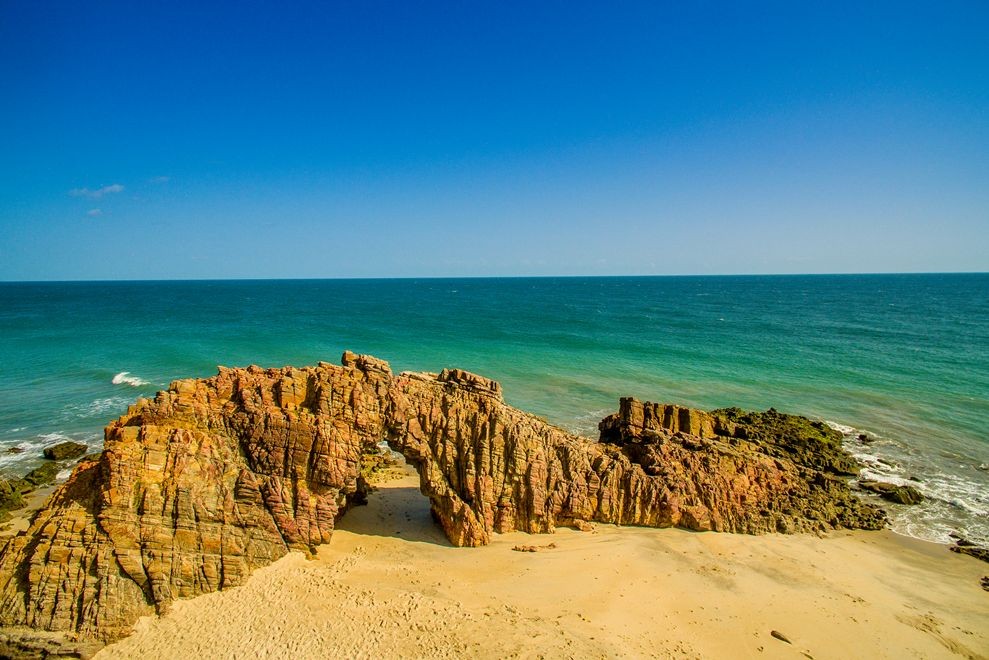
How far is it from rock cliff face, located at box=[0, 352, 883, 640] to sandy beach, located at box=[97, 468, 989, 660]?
33.0 inches

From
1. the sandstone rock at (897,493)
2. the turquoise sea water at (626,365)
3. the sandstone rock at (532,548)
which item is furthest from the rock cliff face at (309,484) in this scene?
the turquoise sea water at (626,365)

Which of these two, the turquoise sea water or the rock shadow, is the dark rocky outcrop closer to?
the turquoise sea water

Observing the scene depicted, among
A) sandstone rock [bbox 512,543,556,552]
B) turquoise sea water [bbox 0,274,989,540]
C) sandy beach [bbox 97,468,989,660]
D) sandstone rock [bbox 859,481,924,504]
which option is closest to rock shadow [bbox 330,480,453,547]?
sandy beach [bbox 97,468,989,660]

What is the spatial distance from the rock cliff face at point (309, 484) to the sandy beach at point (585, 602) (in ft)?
2.75

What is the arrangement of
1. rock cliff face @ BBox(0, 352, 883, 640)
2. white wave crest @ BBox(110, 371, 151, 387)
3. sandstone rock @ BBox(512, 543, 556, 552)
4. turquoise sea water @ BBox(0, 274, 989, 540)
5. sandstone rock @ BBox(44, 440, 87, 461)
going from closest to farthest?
rock cliff face @ BBox(0, 352, 883, 640)
sandstone rock @ BBox(512, 543, 556, 552)
sandstone rock @ BBox(44, 440, 87, 461)
turquoise sea water @ BBox(0, 274, 989, 540)
white wave crest @ BBox(110, 371, 151, 387)

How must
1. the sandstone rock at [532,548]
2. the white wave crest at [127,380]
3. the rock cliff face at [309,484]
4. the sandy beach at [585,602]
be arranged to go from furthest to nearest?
the white wave crest at [127,380] → the sandstone rock at [532,548] → the rock cliff face at [309,484] → the sandy beach at [585,602]

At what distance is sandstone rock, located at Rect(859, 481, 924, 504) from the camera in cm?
2162

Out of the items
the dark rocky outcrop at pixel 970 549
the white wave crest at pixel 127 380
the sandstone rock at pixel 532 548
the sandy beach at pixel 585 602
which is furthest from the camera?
the white wave crest at pixel 127 380

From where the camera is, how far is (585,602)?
13.6 m

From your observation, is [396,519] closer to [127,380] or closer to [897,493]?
[897,493]

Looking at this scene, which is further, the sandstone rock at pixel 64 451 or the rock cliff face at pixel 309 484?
the sandstone rock at pixel 64 451

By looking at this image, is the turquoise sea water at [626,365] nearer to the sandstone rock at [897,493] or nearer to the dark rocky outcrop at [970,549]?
the sandstone rock at [897,493]

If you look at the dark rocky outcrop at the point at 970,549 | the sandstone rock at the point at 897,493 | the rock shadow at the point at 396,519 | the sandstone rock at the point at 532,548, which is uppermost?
the sandstone rock at the point at 532,548

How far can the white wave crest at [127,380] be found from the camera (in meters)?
38.7
